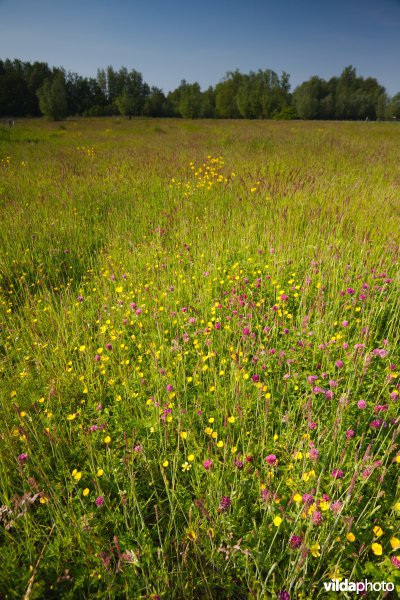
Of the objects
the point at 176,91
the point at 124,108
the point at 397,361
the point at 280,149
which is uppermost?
the point at 176,91

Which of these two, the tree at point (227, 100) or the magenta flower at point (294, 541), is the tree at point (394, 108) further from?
the magenta flower at point (294, 541)

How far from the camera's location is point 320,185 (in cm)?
534

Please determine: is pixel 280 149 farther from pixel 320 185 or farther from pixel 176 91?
pixel 176 91

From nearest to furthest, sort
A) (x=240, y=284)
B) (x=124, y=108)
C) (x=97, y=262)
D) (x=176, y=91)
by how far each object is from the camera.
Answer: (x=240, y=284) → (x=97, y=262) → (x=124, y=108) → (x=176, y=91)

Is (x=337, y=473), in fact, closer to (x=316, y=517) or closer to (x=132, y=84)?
(x=316, y=517)

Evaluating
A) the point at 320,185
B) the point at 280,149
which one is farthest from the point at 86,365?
the point at 280,149

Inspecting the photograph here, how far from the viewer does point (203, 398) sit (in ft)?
6.90

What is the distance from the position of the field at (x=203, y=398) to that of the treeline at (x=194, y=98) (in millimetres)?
61833

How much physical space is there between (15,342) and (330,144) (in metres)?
11.3

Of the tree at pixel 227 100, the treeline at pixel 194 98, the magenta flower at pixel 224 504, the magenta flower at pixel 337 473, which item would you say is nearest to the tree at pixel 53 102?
the treeline at pixel 194 98

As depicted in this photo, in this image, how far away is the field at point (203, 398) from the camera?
1.39 metres

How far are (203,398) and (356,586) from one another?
1143 millimetres

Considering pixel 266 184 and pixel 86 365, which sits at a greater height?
pixel 266 184

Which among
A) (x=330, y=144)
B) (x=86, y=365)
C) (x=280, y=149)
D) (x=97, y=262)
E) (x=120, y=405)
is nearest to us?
(x=120, y=405)
